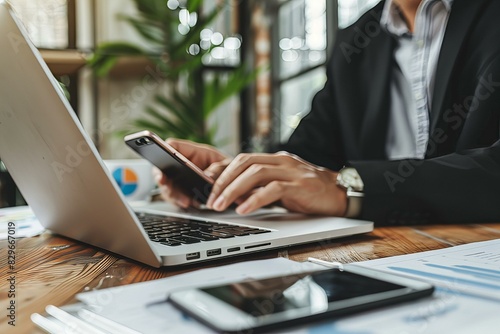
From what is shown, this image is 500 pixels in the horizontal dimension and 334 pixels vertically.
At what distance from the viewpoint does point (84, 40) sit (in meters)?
3.14

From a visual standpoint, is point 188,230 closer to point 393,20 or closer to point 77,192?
point 77,192

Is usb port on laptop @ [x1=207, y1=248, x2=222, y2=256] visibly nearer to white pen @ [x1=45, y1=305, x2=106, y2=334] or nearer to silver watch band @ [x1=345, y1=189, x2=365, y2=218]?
white pen @ [x1=45, y1=305, x2=106, y2=334]

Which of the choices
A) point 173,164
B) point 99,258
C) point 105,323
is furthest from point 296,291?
point 173,164

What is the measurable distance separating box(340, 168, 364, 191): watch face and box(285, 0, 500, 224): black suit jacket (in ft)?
0.04

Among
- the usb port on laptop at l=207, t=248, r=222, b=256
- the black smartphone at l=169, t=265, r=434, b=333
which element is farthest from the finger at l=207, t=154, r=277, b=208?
the black smartphone at l=169, t=265, r=434, b=333

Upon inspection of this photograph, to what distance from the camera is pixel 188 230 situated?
600 millimetres

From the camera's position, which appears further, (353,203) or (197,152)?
(197,152)

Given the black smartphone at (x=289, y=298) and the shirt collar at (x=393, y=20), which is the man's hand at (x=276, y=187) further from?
the shirt collar at (x=393, y=20)

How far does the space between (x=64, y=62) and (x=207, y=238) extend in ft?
8.68

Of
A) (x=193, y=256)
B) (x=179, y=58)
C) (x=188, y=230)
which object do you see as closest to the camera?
(x=193, y=256)

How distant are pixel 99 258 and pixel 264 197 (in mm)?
260

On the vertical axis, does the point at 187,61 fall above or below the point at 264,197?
above

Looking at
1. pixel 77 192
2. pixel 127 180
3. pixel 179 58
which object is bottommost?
pixel 127 180

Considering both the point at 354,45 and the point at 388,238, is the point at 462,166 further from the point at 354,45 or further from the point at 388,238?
the point at 354,45
